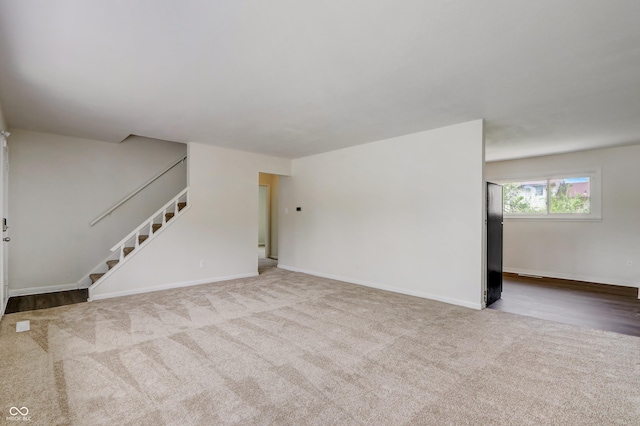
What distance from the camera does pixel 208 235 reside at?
5.45 metres

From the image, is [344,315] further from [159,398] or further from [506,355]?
[159,398]

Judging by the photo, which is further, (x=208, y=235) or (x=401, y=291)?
(x=208, y=235)

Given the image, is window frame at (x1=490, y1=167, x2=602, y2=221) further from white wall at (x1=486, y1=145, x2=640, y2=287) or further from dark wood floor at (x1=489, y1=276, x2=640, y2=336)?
dark wood floor at (x1=489, y1=276, x2=640, y2=336)

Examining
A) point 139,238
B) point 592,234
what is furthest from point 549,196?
point 139,238

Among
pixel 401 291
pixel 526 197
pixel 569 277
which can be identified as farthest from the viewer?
pixel 526 197

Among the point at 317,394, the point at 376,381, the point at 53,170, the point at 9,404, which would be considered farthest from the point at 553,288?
the point at 53,170

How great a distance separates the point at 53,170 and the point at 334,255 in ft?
16.0

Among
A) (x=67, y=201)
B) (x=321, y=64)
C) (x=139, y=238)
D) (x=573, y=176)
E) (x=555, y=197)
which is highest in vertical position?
(x=321, y=64)

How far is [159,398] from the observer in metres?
1.95

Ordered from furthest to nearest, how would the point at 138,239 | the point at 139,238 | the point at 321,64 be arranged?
the point at 139,238 → the point at 138,239 → the point at 321,64

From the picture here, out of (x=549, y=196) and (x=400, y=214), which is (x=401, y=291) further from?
(x=549, y=196)

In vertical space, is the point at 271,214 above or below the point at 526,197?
below

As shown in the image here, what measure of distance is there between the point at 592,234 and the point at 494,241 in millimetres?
2698

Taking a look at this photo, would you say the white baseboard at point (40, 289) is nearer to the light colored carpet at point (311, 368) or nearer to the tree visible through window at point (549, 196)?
the light colored carpet at point (311, 368)
